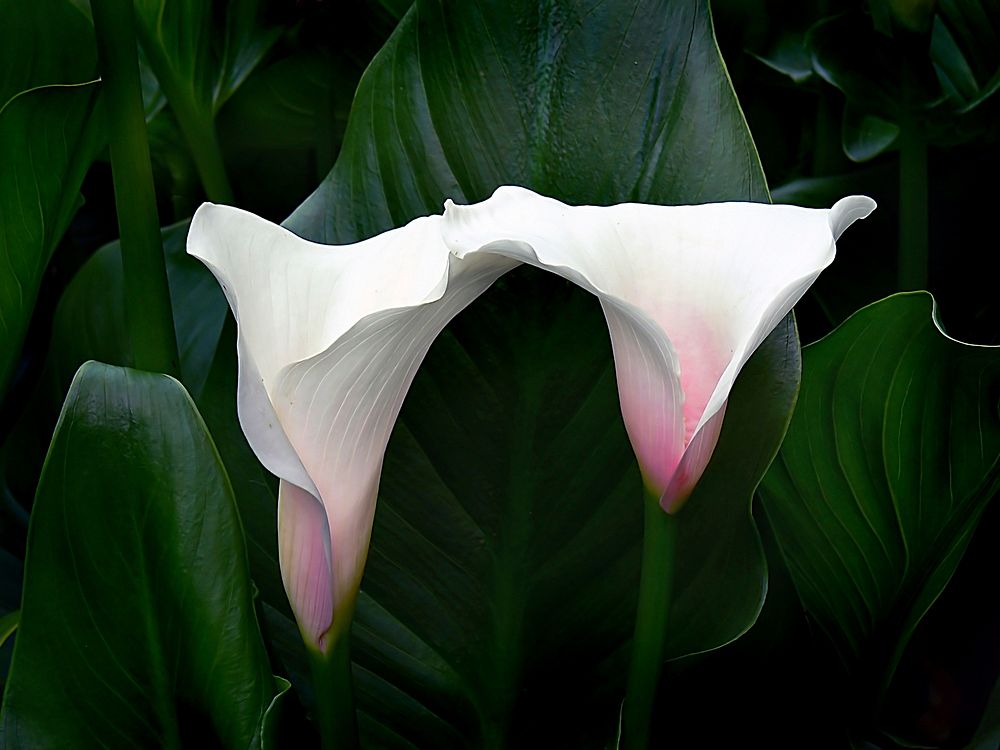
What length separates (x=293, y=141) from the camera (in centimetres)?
83

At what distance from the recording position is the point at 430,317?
328mm

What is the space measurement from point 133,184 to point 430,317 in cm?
16

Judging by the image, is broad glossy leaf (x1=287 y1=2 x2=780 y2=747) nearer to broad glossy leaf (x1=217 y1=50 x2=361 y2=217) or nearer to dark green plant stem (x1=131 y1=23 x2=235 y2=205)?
dark green plant stem (x1=131 y1=23 x2=235 y2=205)

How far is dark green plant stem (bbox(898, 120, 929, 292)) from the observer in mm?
643

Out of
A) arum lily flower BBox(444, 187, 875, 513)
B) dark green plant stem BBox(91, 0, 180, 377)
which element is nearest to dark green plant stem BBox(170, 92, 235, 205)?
dark green plant stem BBox(91, 0, 180, 377)

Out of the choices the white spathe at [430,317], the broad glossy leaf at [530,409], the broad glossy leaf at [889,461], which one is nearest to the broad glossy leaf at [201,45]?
the broad glossy leaf at [530,409]

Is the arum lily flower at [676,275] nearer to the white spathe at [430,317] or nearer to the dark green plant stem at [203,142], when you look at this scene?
the white spathe at [430,317]

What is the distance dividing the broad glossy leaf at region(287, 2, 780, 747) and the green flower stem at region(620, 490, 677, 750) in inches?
2.9

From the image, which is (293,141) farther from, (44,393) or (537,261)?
(537,261)

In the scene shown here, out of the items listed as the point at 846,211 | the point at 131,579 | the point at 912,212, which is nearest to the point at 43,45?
the point at 131,579

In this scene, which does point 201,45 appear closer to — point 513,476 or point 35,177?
point 35,177

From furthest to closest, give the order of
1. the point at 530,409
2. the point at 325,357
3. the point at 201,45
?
the point at 201,45, the point at 530,409, the point at 325,357

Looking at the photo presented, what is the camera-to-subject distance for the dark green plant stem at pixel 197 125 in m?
0.63

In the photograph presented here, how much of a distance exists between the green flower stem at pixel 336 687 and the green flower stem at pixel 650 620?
108 millimetres
